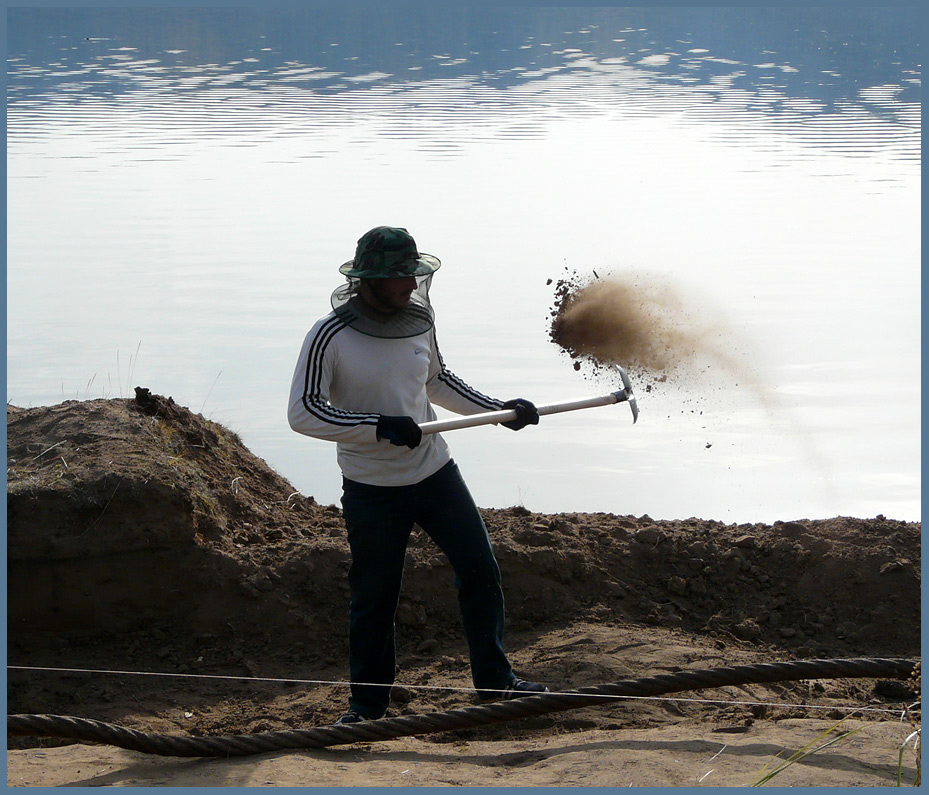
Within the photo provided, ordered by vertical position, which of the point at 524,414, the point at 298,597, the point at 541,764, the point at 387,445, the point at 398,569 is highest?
the point at 524,414

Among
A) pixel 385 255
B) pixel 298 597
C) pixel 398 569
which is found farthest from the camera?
pixel 298 597

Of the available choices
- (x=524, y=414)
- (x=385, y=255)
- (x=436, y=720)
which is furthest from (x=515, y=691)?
(x=385, y=255)

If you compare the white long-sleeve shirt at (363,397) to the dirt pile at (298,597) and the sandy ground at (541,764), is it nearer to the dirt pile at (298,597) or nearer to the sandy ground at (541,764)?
the sandy ground at (541,764)

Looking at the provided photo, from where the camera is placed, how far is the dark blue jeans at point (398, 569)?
4.59 meters

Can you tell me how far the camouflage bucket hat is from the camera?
4434 mm

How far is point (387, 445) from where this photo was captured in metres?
4.50

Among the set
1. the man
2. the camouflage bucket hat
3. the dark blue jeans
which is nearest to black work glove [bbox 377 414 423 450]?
the man

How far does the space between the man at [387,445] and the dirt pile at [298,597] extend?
661mm

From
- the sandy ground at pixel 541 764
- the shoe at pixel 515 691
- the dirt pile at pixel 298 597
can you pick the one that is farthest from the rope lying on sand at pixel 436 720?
the dirt pile at pixel 298 597

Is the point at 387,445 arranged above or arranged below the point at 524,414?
below

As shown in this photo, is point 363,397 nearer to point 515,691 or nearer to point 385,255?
point 385,255

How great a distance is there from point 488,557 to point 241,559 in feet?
6.48

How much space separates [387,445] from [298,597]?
194 cm

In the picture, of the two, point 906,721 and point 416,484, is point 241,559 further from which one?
point 906,721
